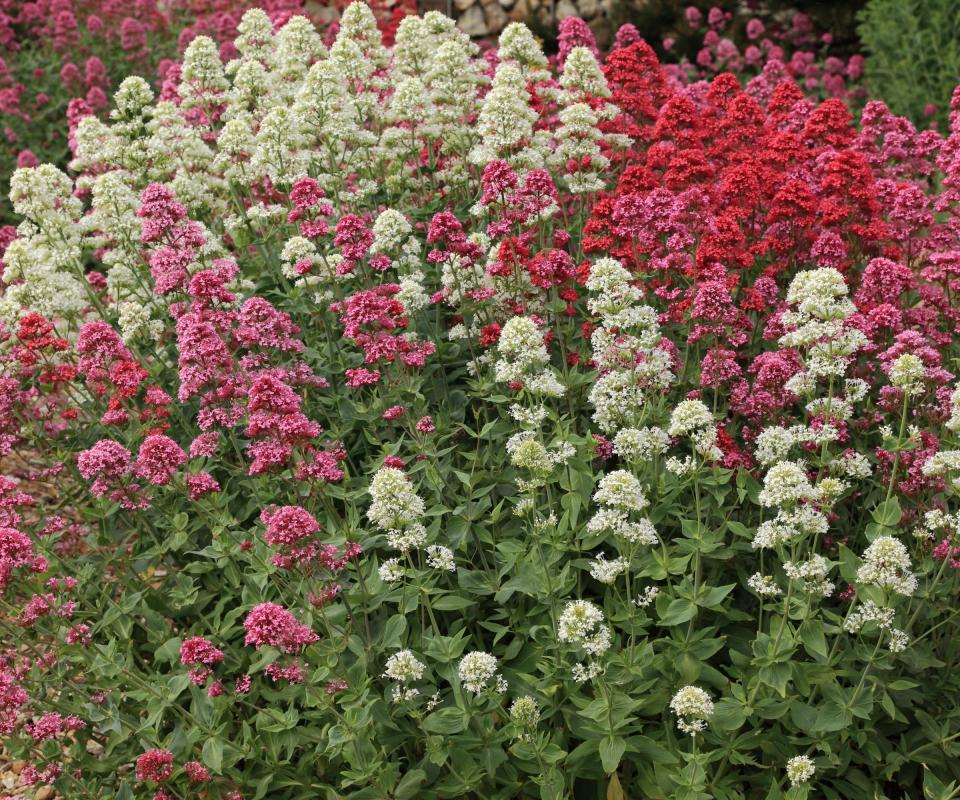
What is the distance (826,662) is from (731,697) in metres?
0.43

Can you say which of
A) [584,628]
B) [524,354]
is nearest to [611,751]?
[584,628]

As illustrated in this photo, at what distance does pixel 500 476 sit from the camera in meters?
5.22

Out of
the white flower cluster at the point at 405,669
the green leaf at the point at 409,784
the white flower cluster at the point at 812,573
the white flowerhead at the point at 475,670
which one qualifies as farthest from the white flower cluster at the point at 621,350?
the green leaf at the point at 409,784

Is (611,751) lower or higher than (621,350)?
lower

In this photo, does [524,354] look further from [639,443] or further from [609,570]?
[609,570]

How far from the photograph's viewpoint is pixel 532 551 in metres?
4.61

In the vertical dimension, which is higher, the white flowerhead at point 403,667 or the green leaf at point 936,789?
the white flowerhead at point 403,667

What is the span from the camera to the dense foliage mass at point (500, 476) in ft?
13.9

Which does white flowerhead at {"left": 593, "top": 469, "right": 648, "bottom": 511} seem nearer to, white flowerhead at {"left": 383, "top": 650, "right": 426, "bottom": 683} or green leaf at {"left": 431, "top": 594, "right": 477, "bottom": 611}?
green leaf at {"left": 431, "top": 594, "right": 477, "bottom": 611}

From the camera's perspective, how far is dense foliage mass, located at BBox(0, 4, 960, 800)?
4.23 metres

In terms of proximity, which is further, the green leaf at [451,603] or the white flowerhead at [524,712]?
the green leaf at [451,603]

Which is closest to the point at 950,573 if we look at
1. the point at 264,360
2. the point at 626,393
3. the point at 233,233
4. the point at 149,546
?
the point at 626,393

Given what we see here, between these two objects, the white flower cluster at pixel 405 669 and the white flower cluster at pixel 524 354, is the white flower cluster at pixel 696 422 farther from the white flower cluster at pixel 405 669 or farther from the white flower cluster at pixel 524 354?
the white flower cluster at pixel 405 669

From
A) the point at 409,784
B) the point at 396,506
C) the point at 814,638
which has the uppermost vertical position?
the point at 396,506
